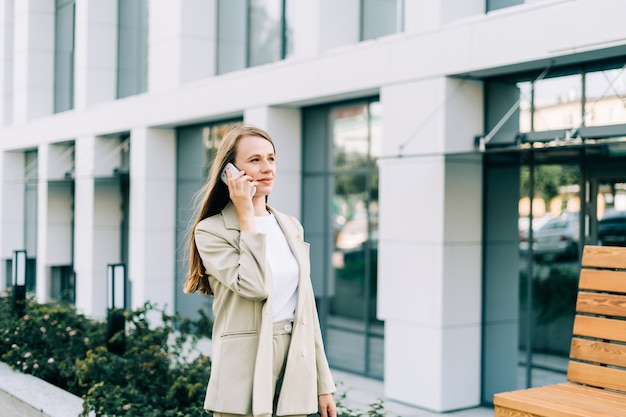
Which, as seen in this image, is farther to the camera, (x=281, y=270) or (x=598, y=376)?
(x=598, y=376)

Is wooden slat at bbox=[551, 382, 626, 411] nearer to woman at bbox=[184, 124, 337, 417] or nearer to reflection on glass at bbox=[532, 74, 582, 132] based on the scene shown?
woman at bbox=[184, 124, 337, 417]

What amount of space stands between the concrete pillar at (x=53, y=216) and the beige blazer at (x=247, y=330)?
17.9 meters

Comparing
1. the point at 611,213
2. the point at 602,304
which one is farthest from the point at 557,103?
the point at 602,304

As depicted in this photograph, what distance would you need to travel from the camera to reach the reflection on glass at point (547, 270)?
Result: 8.76m

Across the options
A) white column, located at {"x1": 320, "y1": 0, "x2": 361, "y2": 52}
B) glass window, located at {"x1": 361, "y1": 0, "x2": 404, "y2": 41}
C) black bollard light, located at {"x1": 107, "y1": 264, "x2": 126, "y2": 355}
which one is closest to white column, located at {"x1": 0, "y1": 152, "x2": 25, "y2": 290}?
white column, located at {"x1": 320, "y1": 0, "x2": 361, "y2": 52}

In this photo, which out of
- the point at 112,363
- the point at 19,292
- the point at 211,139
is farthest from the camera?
the point at 211,139

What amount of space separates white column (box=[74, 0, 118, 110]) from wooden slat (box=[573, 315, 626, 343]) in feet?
51.1

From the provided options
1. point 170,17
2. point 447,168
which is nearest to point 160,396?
point 447,168

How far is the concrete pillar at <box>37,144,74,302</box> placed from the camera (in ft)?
65.9

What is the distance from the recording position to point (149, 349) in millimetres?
7270

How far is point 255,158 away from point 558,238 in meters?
6.41

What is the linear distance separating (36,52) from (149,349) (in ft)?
54.0

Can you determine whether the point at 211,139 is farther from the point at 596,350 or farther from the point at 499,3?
the point at 596,350

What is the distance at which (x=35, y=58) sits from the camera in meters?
21.5
